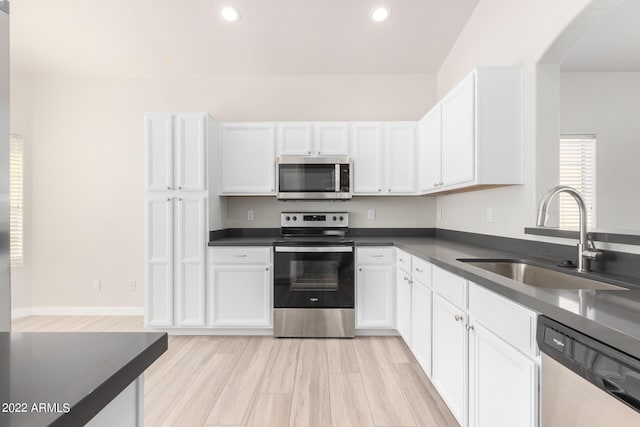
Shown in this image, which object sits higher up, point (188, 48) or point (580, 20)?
point (188, 48)

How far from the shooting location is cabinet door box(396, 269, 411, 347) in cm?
271

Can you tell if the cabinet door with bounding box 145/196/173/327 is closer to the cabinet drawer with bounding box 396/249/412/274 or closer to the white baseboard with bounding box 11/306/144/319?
the white baseboard with bounding box 11/306/144/319

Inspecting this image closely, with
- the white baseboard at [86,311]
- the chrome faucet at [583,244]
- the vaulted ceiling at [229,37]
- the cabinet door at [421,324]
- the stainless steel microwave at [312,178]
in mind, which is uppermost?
the vaulted ceiling at [229,37]

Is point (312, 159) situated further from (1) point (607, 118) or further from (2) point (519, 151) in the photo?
(1) point (607, 118)

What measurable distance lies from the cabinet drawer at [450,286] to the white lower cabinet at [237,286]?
1665mm

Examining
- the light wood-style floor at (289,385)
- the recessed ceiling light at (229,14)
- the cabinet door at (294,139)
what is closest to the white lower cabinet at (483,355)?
the light wood-style floor at (289,385)

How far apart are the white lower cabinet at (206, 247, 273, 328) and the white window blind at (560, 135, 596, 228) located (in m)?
2.78

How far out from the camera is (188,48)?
345 cm

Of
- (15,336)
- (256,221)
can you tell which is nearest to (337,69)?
(256,221)

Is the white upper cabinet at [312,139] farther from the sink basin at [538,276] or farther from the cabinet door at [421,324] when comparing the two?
the sink basin at [538,276]

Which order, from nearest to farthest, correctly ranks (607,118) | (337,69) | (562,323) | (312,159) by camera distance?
1. (562,323)
2. (607,118)
3. (312,159)
4. (337,69)

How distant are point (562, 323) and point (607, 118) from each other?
110 inches

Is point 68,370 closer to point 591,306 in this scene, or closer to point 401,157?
point 591,306

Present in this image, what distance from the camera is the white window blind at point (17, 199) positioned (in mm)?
3771
